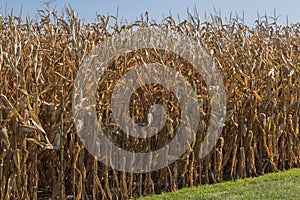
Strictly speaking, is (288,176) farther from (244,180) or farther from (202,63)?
(202,63)

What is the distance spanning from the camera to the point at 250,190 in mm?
4297

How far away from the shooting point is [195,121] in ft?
14.1

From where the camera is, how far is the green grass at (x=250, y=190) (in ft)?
13.5

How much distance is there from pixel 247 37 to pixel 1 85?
3.13 metres

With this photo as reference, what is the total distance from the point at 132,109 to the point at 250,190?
1289 millimetres

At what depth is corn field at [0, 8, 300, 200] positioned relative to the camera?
354 cm

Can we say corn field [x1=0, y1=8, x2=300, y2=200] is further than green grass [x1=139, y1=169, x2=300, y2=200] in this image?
No

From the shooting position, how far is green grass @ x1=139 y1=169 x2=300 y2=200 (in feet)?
13.5

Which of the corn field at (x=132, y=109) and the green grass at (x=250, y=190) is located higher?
the corn field at (x=132, y=109)

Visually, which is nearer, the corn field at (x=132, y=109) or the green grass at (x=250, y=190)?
the corn field at (x=132, y=109)

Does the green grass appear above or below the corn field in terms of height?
below

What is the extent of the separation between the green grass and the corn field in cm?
12

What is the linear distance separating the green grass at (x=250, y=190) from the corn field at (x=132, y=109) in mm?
117

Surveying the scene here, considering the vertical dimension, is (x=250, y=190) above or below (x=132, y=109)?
below
